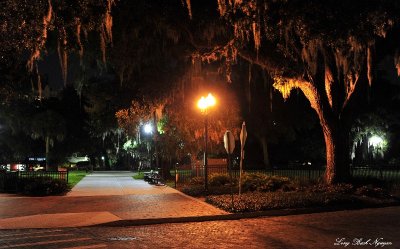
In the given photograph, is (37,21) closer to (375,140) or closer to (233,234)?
(233,234)

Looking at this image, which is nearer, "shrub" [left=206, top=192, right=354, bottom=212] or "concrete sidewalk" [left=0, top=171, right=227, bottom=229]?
"concrete sidewalk" [left=0, top=171, right=227, bottom=229]

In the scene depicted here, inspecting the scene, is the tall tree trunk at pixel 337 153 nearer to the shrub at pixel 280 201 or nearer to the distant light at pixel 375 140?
the shrub at pixel 280 201

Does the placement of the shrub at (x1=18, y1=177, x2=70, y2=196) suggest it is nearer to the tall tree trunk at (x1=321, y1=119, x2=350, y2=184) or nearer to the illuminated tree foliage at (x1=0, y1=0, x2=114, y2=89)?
the illuminated tree foliage at (x1=0, y1=0, x2=114, y2=89)

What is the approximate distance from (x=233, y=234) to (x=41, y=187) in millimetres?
12241

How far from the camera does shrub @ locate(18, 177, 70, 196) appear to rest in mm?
20578

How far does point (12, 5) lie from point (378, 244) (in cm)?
989

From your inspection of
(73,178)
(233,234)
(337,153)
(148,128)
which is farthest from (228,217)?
(73,178)

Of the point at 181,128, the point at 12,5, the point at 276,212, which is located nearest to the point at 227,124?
the point at 181,128

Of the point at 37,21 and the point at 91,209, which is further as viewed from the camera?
the point at 91,209

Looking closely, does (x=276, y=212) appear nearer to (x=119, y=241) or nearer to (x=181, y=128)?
(x=119, y=241)

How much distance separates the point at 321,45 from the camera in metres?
16.6

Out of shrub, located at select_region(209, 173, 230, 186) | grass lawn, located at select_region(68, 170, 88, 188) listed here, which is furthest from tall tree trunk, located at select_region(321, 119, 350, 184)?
grass lawn, located at select_region(68, 170, 88, 188)

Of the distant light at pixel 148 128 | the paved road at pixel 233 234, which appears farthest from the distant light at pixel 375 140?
the paved road at pixel 233 234

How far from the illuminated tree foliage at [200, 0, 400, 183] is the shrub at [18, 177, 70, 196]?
8334 mm
